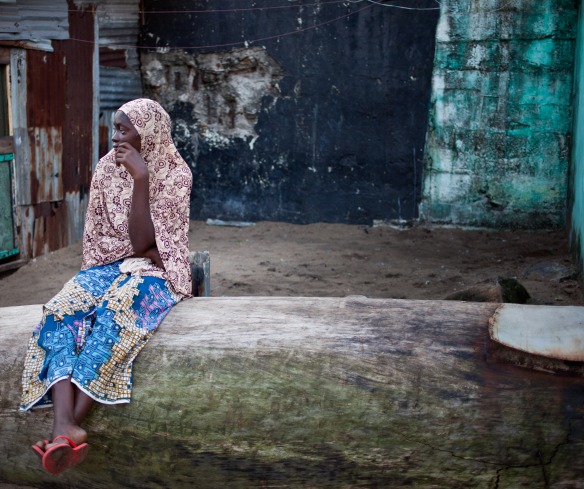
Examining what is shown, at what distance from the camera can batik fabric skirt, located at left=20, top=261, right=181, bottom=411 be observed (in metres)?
2.95

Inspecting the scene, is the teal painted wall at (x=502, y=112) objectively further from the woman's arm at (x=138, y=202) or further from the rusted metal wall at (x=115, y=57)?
the woman's arm at (x=138, y=202)

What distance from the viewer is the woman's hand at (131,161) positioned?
329 centimetres

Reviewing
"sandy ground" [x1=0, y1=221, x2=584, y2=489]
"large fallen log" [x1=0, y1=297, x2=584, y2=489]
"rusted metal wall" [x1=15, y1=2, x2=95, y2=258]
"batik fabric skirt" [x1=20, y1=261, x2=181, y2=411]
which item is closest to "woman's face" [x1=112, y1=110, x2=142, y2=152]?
"batik fabric skirt" [x1=20, y1=261, x2=181, y2=411]

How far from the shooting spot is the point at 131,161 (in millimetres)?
3301

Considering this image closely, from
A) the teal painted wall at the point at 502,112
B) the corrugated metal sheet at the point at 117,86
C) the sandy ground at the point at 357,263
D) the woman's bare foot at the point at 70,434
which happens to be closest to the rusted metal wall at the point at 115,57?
the corrugated metal sheet at the point at 117,86

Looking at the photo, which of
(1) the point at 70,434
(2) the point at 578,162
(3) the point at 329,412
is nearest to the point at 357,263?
(2) the point at 578,162

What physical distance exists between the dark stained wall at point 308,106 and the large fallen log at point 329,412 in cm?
544

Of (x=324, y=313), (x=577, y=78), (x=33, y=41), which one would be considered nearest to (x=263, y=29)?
(x=33, y=41)

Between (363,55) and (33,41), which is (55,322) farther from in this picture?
(363,55)

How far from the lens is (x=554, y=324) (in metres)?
2.97

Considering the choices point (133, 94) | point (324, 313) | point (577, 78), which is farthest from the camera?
point (133, 94)

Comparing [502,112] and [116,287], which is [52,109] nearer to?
[502,112]

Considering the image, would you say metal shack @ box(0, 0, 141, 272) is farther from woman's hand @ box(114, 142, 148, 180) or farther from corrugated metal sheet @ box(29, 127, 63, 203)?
woman's hand @ box(114, 142, 148, 180)

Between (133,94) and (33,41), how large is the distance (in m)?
1.90
